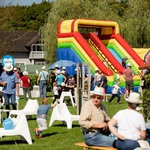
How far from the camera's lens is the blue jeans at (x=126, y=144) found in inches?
336

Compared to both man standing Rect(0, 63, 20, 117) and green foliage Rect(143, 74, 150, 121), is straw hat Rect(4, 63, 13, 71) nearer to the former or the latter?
man standing Rect(0, 63, 20, 117)

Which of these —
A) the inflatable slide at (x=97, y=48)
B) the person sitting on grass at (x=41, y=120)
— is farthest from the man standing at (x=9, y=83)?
the inflatable slide at (x=97, y=48)

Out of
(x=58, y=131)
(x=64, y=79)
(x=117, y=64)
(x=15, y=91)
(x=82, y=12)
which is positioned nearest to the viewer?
(x=58, y=131)

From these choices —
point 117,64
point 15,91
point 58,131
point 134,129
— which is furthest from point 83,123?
point 117,64

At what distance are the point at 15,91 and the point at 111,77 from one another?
580 inches

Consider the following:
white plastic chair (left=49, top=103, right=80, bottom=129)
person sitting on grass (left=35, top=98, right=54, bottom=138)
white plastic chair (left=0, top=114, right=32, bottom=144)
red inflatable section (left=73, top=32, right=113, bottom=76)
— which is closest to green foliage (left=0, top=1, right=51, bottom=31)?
red inflatable section (left=73, top=32, right=113, bottom=76)

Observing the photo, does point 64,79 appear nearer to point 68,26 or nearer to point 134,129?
point 68,26

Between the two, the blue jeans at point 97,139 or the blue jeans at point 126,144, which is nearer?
the blue jeans at point 126,144

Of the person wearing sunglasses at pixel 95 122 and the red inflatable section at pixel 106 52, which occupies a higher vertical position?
the red inflatable section at pixel 106 52

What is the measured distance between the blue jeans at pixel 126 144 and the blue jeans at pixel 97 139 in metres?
0.50

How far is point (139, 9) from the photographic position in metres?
41.9

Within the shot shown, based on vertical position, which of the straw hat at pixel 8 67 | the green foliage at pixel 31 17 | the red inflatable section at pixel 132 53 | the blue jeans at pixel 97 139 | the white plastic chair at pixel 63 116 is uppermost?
the green foliage at pixel 31 17

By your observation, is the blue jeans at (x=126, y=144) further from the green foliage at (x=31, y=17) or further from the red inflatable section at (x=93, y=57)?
the green foliage at (x=31, y=17)

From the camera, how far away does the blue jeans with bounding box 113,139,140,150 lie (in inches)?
336
